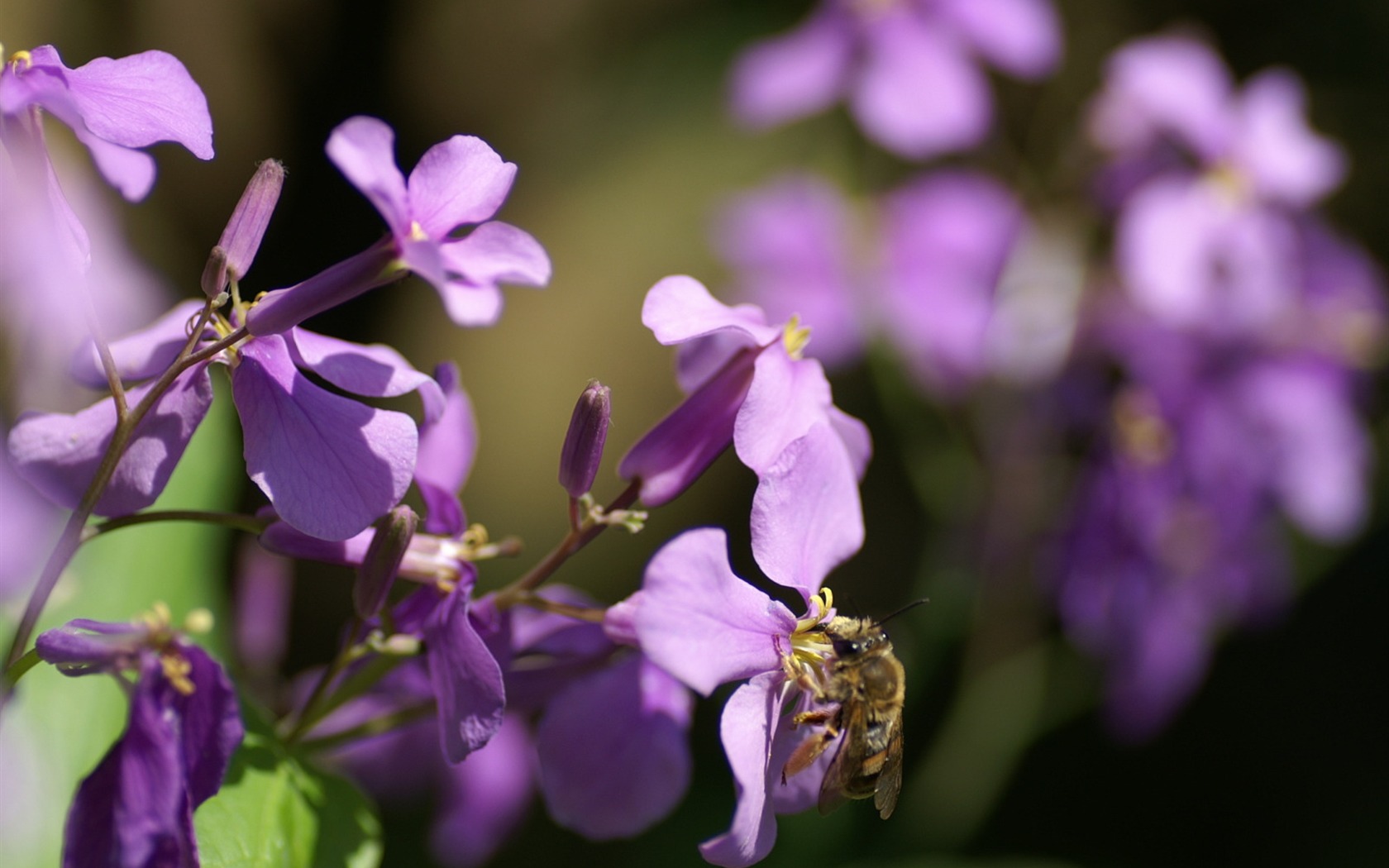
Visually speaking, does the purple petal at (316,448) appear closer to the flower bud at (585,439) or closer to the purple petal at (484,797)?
the flower bud at (585,439)

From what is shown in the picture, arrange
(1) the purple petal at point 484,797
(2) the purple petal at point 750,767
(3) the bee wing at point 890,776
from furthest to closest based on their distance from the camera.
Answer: (1) the purple petal at point 484,797, (3) the bee wing at point 890,776, (2) the purple petal at point 750,767

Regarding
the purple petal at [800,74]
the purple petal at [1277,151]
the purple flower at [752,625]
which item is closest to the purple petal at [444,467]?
the purple flower at [752,625]

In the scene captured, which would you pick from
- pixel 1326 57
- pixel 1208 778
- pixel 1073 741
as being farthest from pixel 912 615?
pixel 1326 57

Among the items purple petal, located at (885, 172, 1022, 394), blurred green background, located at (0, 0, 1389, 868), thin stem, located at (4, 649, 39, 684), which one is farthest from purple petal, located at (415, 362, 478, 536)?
purple petal, located at (885, 172, 1022, 394)

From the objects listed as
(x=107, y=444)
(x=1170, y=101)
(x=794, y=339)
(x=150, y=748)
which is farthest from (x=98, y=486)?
(x=1170, y=101)

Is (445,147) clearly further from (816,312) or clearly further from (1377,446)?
(1377,446)

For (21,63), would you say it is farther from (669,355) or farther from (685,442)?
(669,355)
